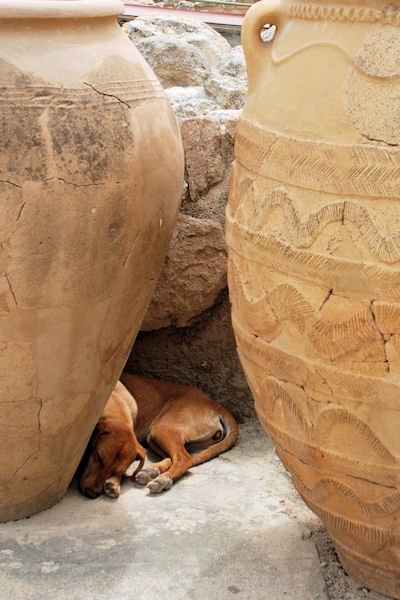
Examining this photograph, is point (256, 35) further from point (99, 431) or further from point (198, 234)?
point (99, 431)

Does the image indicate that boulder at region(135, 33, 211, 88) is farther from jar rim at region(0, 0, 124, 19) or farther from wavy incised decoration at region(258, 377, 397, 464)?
wavy incised decoration at region(258, 377, 397, 464)

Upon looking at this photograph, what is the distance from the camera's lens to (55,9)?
2240mm

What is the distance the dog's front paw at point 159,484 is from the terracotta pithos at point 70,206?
411 millimetres

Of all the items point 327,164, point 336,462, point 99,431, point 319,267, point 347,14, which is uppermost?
point 347,14

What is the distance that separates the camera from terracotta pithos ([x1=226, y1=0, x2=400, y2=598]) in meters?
1.84

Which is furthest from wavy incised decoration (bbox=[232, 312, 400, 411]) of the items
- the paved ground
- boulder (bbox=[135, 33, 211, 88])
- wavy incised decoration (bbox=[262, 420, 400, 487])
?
boulder (bbox=[135, 33, 211, 88])

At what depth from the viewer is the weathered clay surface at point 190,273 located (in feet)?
10.5

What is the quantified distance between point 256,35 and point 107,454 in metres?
1.49

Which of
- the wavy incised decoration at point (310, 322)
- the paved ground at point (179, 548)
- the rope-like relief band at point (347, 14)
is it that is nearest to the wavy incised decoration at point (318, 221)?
the wavy incised decoration at point (310, 322)

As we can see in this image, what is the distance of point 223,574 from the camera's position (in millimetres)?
2408

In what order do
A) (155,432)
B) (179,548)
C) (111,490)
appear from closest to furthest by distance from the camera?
(179,548), (111,490), (155,432)

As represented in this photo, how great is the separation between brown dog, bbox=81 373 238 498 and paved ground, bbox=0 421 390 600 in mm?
64

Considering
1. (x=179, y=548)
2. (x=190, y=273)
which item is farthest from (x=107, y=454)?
(x=190, y=273)

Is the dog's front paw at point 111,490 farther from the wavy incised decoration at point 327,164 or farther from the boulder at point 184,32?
the boulder at point 184,32
